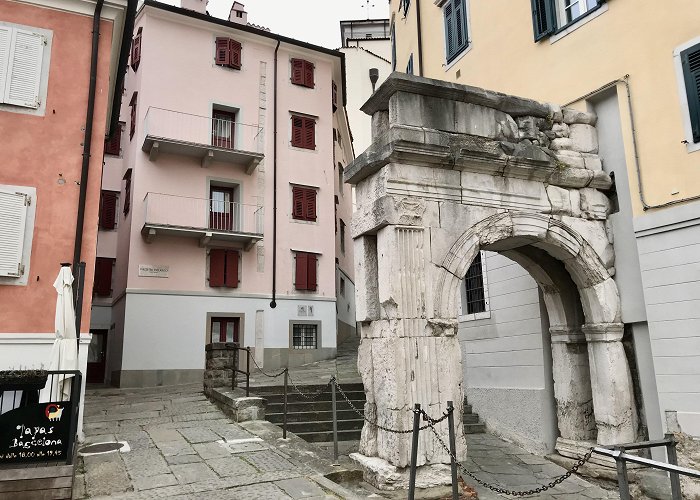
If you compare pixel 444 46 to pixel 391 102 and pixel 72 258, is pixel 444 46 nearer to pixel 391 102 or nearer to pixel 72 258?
pixel 391 102

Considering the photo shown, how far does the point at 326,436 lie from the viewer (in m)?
9.06

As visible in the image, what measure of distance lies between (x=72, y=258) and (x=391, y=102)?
575cm

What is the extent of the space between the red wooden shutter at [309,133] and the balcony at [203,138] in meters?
1.98

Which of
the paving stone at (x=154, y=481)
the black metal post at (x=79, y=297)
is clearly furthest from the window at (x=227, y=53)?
the paving stone at (x=154, y=481)

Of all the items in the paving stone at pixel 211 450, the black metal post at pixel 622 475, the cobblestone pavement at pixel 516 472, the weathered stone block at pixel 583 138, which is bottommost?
the cobblestone pavement at pixel 516 472

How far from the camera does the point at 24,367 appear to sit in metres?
8.30

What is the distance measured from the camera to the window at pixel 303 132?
19.9 metres

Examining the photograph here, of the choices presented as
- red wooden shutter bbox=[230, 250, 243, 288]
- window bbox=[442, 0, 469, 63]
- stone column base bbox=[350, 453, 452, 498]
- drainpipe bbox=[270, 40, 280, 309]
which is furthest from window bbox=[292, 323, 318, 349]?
stone column base bbox=[350, 453, 452, 498]

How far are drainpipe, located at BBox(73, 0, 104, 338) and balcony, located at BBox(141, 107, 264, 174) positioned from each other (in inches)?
285

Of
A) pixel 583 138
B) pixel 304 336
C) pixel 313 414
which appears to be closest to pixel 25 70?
pixel 313 414

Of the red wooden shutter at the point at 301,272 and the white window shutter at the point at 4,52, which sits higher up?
the white window shutter at the point at 4,52

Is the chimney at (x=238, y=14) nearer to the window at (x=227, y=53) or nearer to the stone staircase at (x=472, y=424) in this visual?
the window at (x=227, y=53)

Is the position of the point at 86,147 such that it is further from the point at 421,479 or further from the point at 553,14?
the point at 553,14

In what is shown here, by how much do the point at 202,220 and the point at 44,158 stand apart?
8507 millimetres
